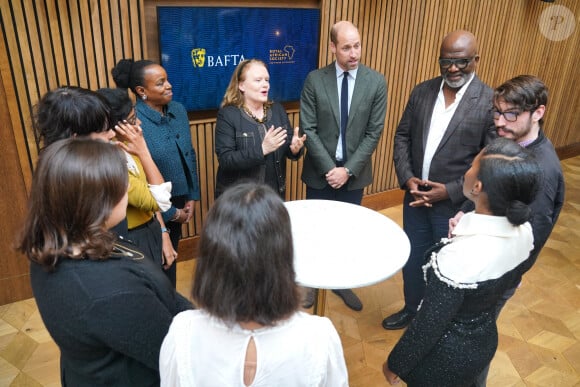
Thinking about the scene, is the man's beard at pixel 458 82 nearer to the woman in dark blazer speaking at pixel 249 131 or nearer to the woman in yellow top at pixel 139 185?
the woman in dark blazer speaking at pixel 249 131

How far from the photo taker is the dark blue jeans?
9.52ft

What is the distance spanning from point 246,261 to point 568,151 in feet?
25.9

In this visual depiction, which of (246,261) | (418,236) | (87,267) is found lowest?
(418,236)

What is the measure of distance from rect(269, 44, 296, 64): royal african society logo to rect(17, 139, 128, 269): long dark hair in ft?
9.21

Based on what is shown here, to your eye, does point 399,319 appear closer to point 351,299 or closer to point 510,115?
point 351,299

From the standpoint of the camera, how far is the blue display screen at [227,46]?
3.31m

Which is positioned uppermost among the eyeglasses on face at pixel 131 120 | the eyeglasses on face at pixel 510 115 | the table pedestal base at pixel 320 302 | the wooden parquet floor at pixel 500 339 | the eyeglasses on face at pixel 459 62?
the eyeglasses on face at pixel 459 62

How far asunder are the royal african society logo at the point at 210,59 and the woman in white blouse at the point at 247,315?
263cm

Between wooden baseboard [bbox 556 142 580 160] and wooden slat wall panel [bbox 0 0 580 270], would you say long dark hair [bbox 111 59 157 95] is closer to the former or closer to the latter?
wooden slat wall panel [bbox 0 0 580 270]

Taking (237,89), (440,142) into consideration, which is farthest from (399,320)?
(237,89)

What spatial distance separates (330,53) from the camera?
4.12 meters

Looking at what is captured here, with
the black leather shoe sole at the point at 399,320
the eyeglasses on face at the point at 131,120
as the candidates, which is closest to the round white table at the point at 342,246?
the black leather shoe sole at the point at 399,320

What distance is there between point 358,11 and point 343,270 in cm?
310

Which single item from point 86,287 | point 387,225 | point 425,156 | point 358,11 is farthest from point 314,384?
point 358,11
